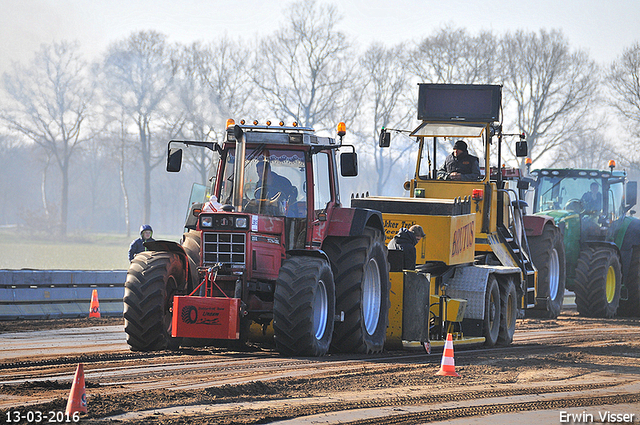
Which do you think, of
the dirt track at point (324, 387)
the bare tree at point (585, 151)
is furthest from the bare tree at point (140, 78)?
the dirt track at point (324, 387)

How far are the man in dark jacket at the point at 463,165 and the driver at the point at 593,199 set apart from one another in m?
5.93

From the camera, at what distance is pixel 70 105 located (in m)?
43.6

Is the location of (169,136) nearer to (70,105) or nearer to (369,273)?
(70,105)

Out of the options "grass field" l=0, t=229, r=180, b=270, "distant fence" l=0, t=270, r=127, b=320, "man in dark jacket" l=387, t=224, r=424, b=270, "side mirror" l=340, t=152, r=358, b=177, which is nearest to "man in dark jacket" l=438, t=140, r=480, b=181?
"man in dark jacket" l=387, t=224, r=424, b=270

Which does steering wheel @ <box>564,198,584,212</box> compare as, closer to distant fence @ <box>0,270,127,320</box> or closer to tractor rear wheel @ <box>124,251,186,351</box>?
distant fence @ <box>0,270,127,320</box>

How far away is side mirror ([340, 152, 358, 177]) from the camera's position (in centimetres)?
990

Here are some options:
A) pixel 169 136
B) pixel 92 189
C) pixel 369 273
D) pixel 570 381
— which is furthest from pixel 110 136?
pixel 570 381

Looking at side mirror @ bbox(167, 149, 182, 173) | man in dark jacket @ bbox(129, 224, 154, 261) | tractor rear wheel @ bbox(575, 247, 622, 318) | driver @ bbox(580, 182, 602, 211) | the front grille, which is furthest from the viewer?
driver @ bbox(580, 182, 602, 211)

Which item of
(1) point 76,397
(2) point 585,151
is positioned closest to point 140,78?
(2) point 585,151

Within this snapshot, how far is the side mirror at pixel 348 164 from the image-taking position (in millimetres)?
9898

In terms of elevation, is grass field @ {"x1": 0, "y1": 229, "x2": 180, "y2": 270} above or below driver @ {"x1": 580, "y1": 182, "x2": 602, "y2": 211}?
below

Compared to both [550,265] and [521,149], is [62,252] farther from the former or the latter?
[521,149]

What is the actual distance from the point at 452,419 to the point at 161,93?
33974mm

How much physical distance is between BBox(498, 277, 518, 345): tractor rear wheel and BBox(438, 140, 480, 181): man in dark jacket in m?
1.87
